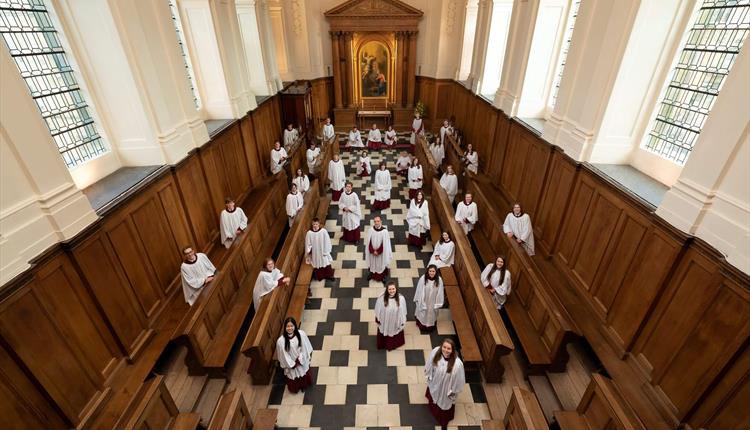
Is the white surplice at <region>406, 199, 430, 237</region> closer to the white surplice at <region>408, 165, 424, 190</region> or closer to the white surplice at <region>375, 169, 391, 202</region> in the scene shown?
the white surplice at <region>375, 169, 391, 202</region>

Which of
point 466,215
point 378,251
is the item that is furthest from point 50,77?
point 466,215

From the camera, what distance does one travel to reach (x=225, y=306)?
6.09 meters

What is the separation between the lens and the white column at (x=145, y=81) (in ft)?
17.6

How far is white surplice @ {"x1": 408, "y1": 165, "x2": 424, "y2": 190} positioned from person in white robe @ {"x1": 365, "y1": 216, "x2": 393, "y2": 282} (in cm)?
374

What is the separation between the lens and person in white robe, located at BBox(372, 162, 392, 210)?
408 inches

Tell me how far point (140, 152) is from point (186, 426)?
4.48m

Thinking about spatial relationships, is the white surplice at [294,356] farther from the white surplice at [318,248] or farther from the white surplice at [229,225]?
the white surplice at [229,225]

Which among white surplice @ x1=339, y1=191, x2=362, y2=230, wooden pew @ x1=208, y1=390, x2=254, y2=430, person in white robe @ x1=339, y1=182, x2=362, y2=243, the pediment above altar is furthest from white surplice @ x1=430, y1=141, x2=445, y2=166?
wooden pew @ x1=208, y1=390, x2=254, y2=430

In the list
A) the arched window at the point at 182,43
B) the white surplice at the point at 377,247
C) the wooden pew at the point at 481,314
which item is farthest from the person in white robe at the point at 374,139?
the white surplice at the point at 377,247

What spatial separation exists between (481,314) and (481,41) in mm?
9849

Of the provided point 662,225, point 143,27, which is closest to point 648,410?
point 662,225

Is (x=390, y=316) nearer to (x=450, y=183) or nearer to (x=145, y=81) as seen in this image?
(x=450, y=183)

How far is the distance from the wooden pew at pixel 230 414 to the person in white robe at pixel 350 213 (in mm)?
5159

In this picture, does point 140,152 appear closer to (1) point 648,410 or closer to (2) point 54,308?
(2) point 54,308
